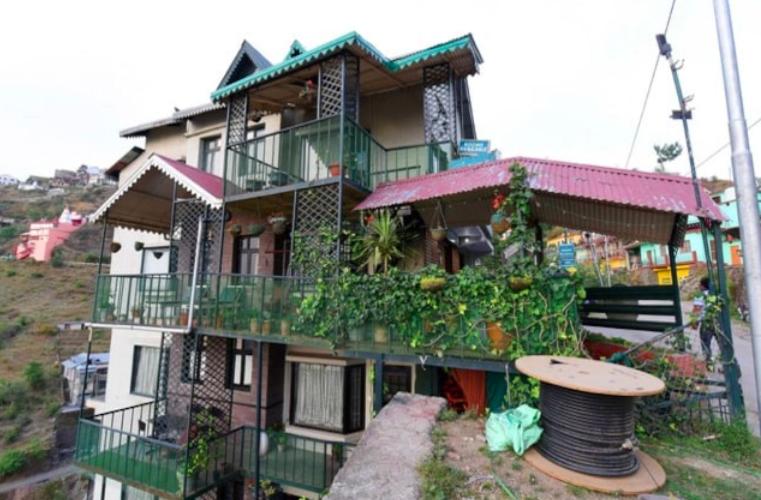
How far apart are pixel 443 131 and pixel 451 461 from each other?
7234 mm

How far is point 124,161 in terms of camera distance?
513 inches

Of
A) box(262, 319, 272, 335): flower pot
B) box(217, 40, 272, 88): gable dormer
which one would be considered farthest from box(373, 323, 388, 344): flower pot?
box(217, 40, 272, 88): gable dormer

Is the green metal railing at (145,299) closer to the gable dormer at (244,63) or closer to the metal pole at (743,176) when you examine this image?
the gable dormer at (244,63)

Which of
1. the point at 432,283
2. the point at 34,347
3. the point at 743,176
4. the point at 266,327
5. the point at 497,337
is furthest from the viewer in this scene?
the point at 34,347

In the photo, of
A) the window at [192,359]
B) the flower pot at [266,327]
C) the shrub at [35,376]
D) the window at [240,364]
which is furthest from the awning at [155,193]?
the shrub at [35,376]

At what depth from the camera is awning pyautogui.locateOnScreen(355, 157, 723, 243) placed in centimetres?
470

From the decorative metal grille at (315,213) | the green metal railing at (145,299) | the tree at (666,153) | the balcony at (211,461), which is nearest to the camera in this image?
the decorative metal grille at (315,213)

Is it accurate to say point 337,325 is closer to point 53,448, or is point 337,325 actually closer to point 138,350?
point 138,350

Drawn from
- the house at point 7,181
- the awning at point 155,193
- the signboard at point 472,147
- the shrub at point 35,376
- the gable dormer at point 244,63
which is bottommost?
the shrub at point 35,376

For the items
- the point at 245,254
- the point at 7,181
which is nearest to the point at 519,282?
the point at 245,254

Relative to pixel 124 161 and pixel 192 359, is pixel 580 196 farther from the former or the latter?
pixel 124 161

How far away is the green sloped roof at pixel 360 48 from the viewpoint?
6852 millimetres

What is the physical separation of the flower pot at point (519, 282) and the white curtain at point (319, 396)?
16.9 feet

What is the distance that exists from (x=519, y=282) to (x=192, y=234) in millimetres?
8725
